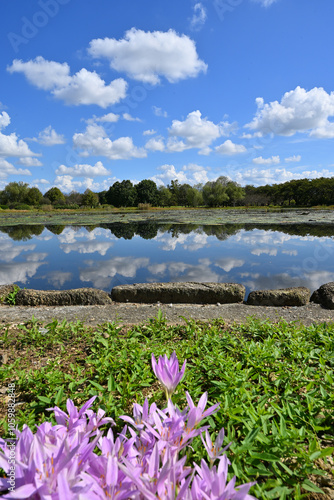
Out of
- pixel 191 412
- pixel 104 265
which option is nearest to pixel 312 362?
pixel 191 412

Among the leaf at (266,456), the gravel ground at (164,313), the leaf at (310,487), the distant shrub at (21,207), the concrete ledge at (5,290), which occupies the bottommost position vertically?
the gravel ground at (164,313)

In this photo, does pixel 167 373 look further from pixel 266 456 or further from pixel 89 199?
pixel 89 199

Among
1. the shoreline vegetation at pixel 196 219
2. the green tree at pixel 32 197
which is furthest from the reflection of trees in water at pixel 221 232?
the green tree at pixel 32 197

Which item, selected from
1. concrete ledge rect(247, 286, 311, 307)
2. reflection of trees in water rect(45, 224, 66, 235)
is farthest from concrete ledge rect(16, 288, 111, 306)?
reflection of trees in water rect(45, 224, 66, 235)

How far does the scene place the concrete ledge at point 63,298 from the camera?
186 inches

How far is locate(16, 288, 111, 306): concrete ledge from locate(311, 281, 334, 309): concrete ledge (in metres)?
3.44

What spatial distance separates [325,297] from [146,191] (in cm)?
6952

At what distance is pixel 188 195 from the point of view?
69.9m

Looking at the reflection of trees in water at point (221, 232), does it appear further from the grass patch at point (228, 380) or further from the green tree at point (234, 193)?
the green tree at point (234, 193)

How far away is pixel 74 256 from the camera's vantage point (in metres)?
9.12

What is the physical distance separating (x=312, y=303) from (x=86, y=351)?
3.73m

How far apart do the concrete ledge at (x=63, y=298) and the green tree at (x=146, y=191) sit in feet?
226

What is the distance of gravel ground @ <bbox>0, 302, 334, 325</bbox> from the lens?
3803mm

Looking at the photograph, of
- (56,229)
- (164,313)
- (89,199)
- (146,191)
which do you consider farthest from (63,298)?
(146,191)
